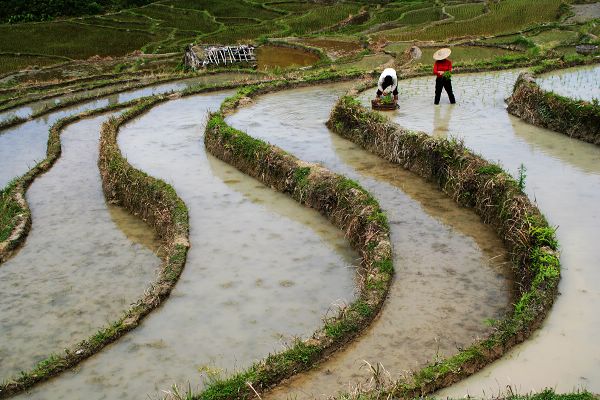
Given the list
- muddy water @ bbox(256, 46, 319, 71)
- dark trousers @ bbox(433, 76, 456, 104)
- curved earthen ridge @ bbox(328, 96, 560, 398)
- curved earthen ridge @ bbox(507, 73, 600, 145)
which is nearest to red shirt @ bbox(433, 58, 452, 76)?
dark trousers @ bbox(433, 76, 456, 104)

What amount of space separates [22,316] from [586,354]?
604cm

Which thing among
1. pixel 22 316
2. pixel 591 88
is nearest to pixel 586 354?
pixel 22 316

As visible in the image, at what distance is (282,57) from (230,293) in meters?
Result: 20.9

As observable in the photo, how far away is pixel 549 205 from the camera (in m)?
7.48

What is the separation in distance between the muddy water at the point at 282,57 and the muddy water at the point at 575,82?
36.6ft

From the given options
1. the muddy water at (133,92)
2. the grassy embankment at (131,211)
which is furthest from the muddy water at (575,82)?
the muddy water at (133,92)

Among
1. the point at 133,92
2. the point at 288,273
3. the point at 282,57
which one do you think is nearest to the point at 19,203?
the point at 288,273

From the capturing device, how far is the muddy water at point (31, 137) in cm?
1323

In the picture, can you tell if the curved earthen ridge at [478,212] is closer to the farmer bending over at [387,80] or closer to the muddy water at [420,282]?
the muddy water at [420,282]

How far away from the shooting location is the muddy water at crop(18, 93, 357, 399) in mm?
5531

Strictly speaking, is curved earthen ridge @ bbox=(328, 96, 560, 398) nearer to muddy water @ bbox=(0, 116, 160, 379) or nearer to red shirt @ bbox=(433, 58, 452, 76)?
red shirt @ bbox=(433, 58, 452, 76)

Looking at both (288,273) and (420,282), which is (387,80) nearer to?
(288,273)

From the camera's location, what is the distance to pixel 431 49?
2241cm

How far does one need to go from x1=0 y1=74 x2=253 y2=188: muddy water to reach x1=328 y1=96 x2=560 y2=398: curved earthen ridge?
6943mm
